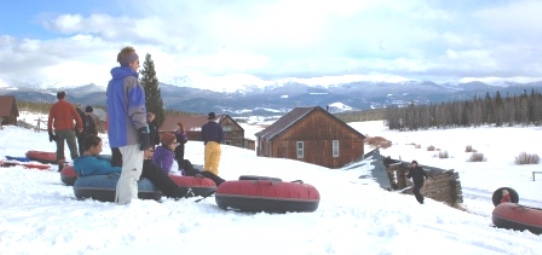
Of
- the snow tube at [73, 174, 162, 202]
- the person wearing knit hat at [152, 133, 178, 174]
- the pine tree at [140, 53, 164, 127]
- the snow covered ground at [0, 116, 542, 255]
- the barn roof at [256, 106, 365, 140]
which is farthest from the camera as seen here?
the pine tree at [140, 53, 164, 127]

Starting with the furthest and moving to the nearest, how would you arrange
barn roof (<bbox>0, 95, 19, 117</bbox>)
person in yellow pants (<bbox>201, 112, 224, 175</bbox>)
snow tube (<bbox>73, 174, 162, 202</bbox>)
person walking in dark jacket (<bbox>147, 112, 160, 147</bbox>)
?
barn roof (<bbox>0, 95, 19, 117</bbox>)
person in yellow pants (<bbox>201, 112, 224, 175</bbox>)
person walking in dark jacket (<bbox>147, 112, 160, 147</bbox>)
snow tube (<bbox>73, 174, 162, 202</bbox>)

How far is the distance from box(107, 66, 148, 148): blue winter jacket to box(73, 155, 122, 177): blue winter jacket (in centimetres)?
147

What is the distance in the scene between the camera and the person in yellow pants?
1319 centimetres

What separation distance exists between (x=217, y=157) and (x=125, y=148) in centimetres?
607

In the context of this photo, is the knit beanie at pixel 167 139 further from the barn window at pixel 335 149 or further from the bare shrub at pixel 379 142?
the bare shrub at pixel 379 142

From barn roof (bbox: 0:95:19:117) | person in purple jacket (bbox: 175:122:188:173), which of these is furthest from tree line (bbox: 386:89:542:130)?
person in purple jacket (bbox: 175:122:188:173)

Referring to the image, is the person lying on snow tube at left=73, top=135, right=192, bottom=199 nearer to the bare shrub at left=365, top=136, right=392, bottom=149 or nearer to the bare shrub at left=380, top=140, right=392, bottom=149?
the bare shrub at left=380, top=140, right=392, bottom=149

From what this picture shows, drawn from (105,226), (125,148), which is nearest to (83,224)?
(105,226)

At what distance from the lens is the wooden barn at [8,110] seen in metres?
59.2

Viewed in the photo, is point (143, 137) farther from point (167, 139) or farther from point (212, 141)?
point (212, 141)

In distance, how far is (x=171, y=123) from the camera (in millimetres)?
81375

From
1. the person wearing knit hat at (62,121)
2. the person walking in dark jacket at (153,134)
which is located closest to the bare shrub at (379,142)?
the person wearing knit hat at (62,121)

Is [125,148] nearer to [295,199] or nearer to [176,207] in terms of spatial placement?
[176,207]

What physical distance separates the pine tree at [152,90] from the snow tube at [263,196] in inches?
2453
